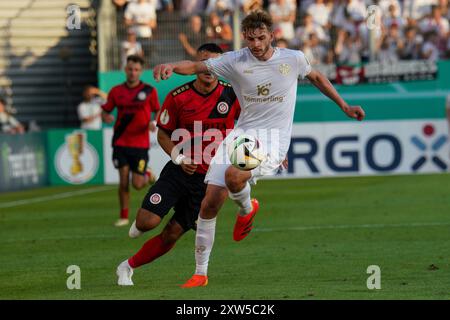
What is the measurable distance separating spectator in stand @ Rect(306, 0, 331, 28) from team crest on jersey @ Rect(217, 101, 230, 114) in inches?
673

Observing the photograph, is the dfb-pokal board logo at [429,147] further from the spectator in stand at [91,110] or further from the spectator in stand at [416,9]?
the spectator in stand at [91,110]

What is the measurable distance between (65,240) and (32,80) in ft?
51.1

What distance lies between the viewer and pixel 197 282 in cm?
982

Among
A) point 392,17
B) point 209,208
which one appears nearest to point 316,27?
point 392,17

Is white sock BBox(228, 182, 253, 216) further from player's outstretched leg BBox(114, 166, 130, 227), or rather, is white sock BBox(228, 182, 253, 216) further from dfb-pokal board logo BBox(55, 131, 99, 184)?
dfb-pokal board logo BBox(55, 131, 99, 184)

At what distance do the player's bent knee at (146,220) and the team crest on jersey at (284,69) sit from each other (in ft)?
5.60

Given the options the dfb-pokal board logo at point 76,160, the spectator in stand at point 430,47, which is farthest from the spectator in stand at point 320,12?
the dfb-pokal board logo at point 76,160

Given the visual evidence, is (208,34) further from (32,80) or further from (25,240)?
(25,240)

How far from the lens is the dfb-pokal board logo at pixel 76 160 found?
2597 centimetres

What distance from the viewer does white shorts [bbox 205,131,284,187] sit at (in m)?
9.59

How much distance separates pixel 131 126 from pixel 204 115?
21.4 ft

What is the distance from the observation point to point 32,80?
29.6 m

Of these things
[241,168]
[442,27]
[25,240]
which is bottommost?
[25,240]
